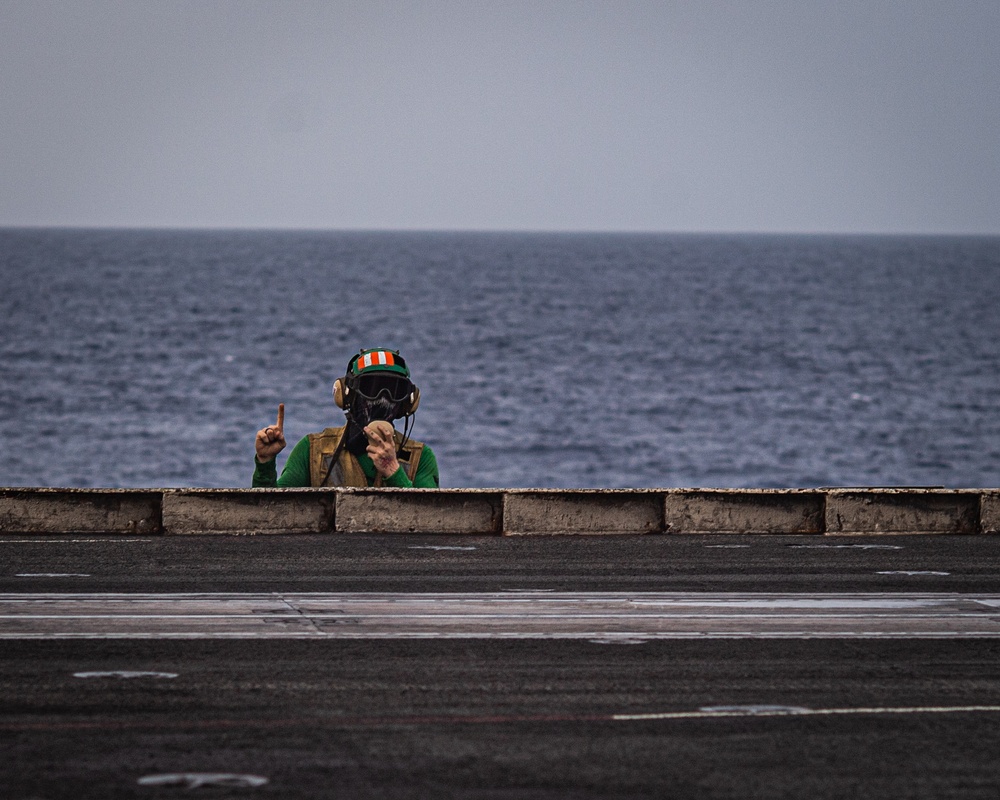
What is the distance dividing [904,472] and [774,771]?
4023cm

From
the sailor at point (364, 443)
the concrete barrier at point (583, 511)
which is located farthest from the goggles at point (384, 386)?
the concrete barrier at point (583, 511)

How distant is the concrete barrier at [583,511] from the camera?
13531mm

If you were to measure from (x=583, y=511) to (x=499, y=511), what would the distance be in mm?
697

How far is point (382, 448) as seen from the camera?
12.0 m

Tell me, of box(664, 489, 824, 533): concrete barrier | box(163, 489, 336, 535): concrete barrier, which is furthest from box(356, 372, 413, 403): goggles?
box(664, 489, 824, 533): concrete barrier

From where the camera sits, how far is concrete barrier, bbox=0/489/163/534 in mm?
13148

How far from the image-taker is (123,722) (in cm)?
702

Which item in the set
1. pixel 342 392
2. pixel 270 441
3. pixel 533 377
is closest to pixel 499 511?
pixel 342 392

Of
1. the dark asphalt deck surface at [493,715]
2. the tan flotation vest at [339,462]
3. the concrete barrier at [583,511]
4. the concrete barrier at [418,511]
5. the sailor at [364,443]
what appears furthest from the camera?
the concrete barrier at [583,511]

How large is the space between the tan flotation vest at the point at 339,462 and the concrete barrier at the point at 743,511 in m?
2.24

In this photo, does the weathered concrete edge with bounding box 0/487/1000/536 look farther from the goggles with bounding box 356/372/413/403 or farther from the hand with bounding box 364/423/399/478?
the goggles with bounding box 356/372/413/403

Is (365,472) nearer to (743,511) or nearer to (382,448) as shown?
(382,448)

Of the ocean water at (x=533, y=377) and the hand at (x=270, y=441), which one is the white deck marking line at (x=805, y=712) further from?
the ocean water at (x=533, y=377)

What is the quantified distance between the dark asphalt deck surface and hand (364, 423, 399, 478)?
1.45 m
